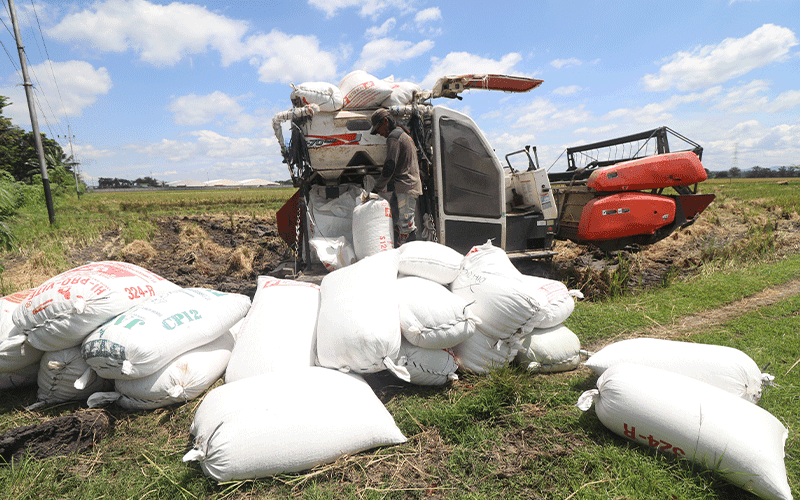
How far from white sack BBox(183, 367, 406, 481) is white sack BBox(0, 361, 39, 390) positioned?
1696 millimetres

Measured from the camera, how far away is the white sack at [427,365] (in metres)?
2.37

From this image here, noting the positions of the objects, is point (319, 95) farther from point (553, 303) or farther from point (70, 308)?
point (553, 303)

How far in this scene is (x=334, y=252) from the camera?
399cm

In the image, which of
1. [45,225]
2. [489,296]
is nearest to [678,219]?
[489,296]

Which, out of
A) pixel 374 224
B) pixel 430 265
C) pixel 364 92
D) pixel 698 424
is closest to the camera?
pixel 698 424

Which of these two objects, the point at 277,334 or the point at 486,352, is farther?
the point at 486,352

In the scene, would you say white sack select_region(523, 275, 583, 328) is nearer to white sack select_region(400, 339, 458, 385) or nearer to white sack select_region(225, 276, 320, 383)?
white sack select_region(400, 339, 458, 385)

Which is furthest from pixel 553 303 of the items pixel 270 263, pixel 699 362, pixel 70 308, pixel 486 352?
pixel 270 263

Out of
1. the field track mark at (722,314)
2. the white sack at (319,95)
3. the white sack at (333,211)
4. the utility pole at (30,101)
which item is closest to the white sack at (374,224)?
the white sack at (333,211)

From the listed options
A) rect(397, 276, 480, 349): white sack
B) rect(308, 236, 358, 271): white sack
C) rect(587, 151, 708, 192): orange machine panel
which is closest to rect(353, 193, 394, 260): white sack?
rect(308, 236, 358, 271): white sack

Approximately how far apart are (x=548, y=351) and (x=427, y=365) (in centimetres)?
88

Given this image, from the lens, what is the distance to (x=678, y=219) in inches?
206

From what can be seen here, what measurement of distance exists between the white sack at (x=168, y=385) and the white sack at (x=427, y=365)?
1.30m

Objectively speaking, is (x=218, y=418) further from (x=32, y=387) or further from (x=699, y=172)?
(x=699, y=172)
